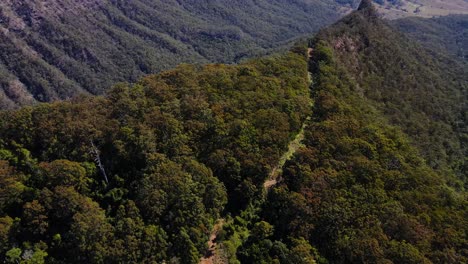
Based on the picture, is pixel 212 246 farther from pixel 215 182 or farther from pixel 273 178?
pixel 273 178

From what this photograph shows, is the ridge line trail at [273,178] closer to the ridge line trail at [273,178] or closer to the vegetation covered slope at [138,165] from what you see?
the ridge line trail at [273,178]

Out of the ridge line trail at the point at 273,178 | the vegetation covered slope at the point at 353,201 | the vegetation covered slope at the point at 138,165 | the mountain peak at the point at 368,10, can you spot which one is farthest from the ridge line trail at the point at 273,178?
the mountain peak at the point at 368,10

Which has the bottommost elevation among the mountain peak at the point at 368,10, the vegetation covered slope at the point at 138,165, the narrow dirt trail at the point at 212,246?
the narrow dirt trail at the point at 212,246

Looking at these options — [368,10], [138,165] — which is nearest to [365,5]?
[368,10]

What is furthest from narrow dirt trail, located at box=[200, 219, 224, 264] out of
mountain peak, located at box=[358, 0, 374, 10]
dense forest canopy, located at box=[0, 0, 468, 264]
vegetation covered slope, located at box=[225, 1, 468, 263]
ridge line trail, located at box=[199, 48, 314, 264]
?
mountain peak, located at box=[358, 0, 374, 10]

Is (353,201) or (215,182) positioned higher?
(353,201)

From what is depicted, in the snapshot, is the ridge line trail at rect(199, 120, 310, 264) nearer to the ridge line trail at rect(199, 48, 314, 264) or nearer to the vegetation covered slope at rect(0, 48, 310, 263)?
the ridge line trail at rect(199, 48, 314, 264)
